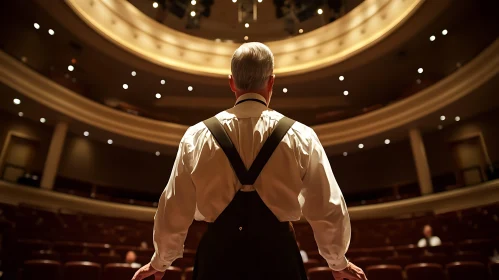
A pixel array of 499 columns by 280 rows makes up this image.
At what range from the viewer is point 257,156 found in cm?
110

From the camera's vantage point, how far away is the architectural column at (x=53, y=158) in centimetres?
890

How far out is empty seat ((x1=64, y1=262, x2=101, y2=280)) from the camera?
303 centimetres

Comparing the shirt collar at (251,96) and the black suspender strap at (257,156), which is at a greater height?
the shirt collar at (251,96)

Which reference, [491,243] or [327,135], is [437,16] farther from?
[491,243]

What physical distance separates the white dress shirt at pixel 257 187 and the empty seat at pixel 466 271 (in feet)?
9.03

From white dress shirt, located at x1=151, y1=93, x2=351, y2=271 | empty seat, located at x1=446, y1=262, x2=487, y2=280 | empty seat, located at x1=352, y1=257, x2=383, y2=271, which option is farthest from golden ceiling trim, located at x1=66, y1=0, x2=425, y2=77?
white dress shirt, located at x1=151, y1=93, x2=351, y2=271

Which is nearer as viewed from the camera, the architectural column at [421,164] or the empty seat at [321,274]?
the empty seat at [321,274]

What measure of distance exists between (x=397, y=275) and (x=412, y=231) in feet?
14.7

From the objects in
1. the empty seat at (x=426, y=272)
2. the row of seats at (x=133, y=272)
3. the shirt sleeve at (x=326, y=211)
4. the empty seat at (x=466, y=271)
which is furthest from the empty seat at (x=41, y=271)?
the empty seat at (x=466, y=271)

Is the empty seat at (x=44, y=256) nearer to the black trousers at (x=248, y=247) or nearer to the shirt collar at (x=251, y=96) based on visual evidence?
the black trousers at (x=248, y=247)

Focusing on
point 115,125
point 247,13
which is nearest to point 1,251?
point 115,125

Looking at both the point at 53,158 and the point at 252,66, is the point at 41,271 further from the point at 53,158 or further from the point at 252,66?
the point at 53,158

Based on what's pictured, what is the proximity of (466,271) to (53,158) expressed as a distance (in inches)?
388

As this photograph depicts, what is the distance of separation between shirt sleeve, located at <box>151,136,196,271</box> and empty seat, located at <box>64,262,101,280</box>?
2.39m
